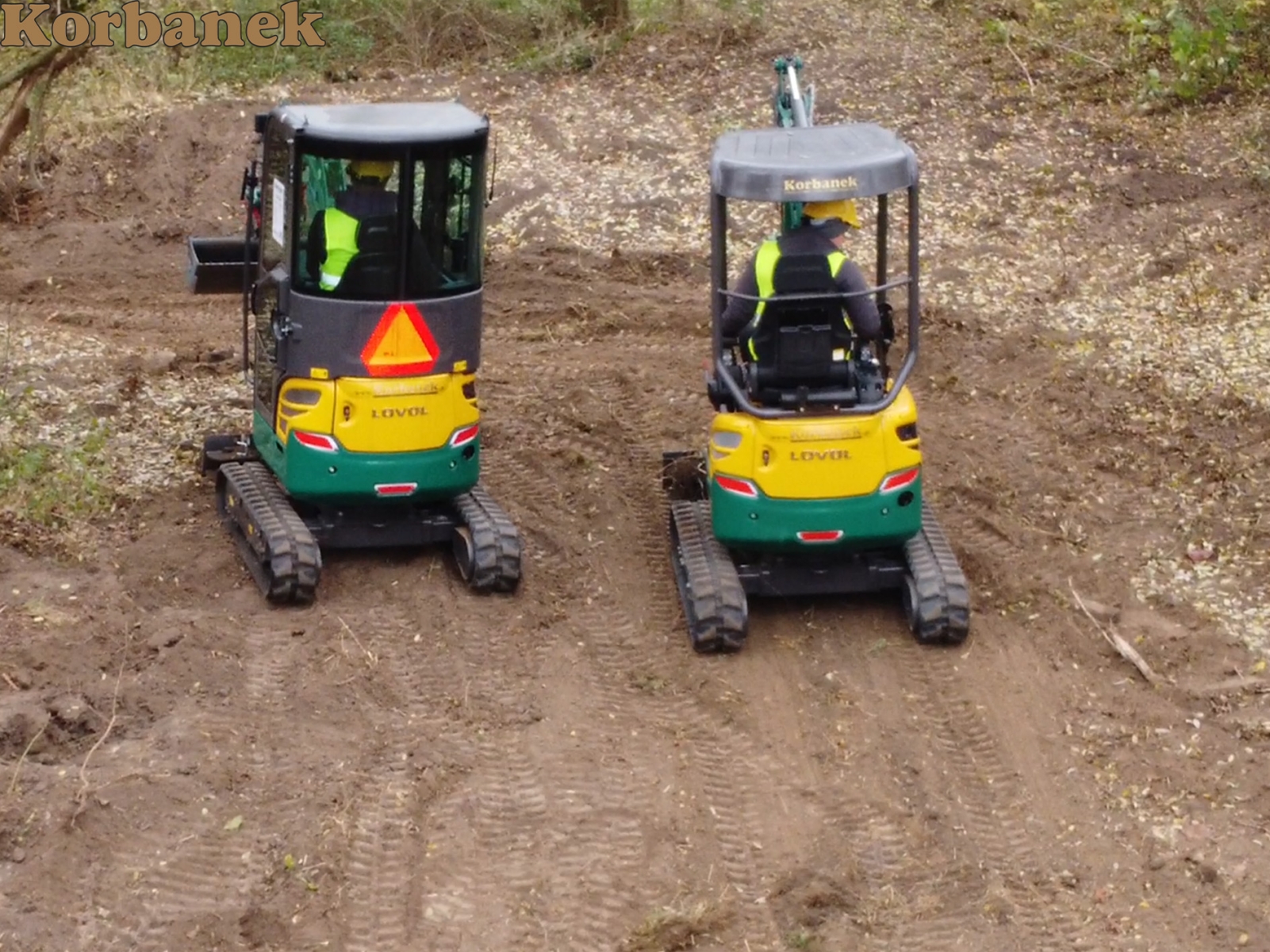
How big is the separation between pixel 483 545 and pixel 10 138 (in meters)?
3.31

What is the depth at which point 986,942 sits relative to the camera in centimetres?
591

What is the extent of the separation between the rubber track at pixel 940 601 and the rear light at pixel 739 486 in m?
0.80

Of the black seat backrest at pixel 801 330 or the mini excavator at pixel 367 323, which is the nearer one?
the black seat backrest at pixel 801 330

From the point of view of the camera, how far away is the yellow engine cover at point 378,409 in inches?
316

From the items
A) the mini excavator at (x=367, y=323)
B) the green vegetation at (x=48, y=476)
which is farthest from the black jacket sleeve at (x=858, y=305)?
the green vegetation at (x=48, y=476)

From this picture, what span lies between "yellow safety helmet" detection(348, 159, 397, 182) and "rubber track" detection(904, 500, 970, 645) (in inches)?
110

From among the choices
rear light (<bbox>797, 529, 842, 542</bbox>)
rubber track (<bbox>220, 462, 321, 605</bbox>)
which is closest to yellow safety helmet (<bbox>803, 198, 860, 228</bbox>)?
rear light (<bbox>797, 529, 842, 542</bbox>)


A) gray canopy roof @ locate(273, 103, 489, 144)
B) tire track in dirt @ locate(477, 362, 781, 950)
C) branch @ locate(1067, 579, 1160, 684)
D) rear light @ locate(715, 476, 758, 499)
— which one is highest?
gray canopy roof @ locate(273, 103, 489, 144)

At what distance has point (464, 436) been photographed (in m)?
8.27

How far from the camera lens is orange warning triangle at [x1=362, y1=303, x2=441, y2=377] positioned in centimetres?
795

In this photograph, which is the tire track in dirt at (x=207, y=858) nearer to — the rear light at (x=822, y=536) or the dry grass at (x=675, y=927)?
the dry grass at (x=675, y=927)

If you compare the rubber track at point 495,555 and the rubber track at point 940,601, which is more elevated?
the rubber track at point 940,601

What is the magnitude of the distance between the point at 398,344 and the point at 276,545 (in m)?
1.01

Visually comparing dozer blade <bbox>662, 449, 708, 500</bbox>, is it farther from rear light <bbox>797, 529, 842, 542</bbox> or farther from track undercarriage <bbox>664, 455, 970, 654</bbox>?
rear light <bbox>797, 529, 842, 542</bbox>
